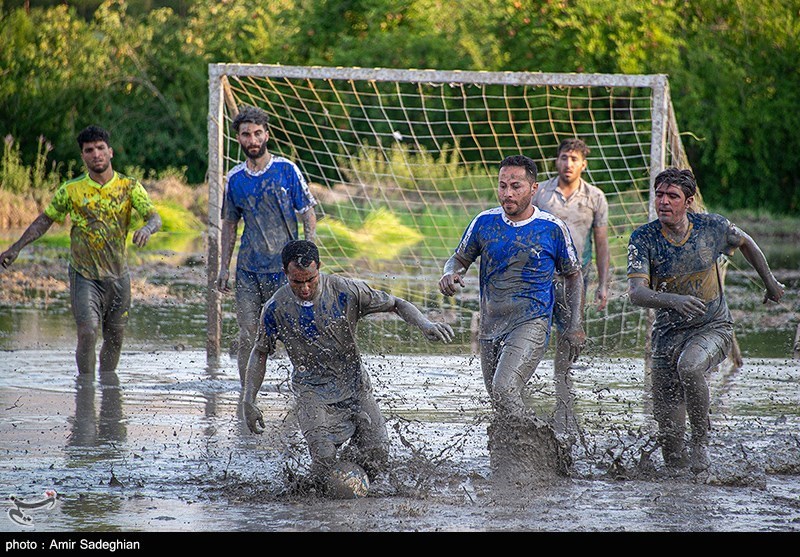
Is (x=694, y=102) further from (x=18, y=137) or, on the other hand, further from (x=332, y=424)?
(x=332, y=424)

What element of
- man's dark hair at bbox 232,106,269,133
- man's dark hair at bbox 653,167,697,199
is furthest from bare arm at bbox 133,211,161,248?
man's dark hair at bbox 653,167,697,199

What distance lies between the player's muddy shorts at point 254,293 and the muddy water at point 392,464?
2.01ft

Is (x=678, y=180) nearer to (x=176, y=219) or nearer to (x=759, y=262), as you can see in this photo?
(x=759, y=262)

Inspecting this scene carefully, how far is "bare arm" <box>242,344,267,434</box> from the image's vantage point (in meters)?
6.68

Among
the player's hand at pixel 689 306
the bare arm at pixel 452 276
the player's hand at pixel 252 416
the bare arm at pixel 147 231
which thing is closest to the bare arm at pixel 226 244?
the bare arm at pixel 147 231

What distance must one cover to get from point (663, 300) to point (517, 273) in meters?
0.82

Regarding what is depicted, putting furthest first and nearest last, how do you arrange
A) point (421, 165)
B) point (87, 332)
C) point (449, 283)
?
point (421, 165)
point (87, 332)
point (449, 283)

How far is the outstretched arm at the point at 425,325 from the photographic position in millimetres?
6536

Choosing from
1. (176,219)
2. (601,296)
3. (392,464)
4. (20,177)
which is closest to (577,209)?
(601,296)

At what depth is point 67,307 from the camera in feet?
47.4

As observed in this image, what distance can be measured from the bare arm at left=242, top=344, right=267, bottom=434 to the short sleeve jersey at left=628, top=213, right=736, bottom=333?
2.14 meters

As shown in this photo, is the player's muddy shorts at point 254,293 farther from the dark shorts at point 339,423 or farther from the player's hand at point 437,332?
the player's hand at point 437,332

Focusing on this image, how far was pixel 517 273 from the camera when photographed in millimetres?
7531

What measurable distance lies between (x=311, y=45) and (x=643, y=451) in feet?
79.6
